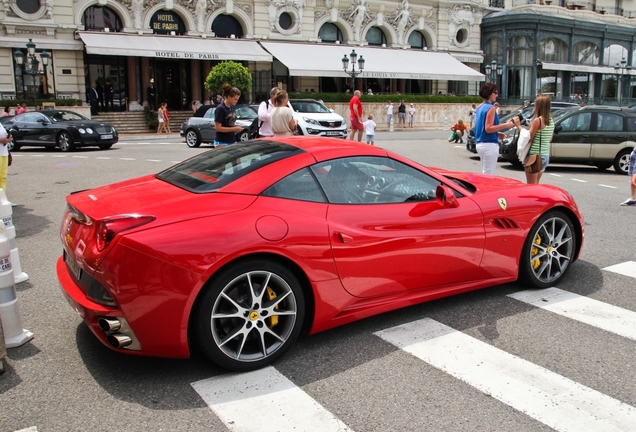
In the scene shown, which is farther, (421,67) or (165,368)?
(421,67)

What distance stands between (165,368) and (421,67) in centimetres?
3784

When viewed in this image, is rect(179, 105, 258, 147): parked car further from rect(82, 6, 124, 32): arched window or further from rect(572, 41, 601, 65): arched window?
rect(572, 41, 601, 65): arched window

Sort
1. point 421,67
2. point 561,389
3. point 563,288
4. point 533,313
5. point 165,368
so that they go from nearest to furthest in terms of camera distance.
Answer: point 561,389 → point 165,368 → point 533,313 → point 563,288 → point 421,67

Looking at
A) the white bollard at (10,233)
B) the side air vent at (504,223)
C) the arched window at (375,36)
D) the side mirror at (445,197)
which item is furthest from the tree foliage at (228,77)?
the side mirror at (445,197)

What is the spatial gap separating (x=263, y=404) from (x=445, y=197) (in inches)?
82.4

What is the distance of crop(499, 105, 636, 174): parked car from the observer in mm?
14695

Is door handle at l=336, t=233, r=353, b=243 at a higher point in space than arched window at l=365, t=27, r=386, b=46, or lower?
lower

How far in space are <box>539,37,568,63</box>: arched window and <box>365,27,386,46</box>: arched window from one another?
12.4 m

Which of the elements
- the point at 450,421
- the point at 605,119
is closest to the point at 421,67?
the point at 605,119

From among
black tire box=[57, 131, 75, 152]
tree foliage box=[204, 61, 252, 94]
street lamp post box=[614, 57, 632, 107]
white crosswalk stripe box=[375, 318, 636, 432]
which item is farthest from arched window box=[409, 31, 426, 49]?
white crosswalk stripe box=[375, 318, 636, 432]

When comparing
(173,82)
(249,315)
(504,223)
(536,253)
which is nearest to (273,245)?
(249,315)

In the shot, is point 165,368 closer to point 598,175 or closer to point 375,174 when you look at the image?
point 375,174

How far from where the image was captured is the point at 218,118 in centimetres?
880

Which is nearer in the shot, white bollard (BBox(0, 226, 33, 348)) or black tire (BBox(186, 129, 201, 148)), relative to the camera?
white bollard (BBox(0, 226, 33, 348))
